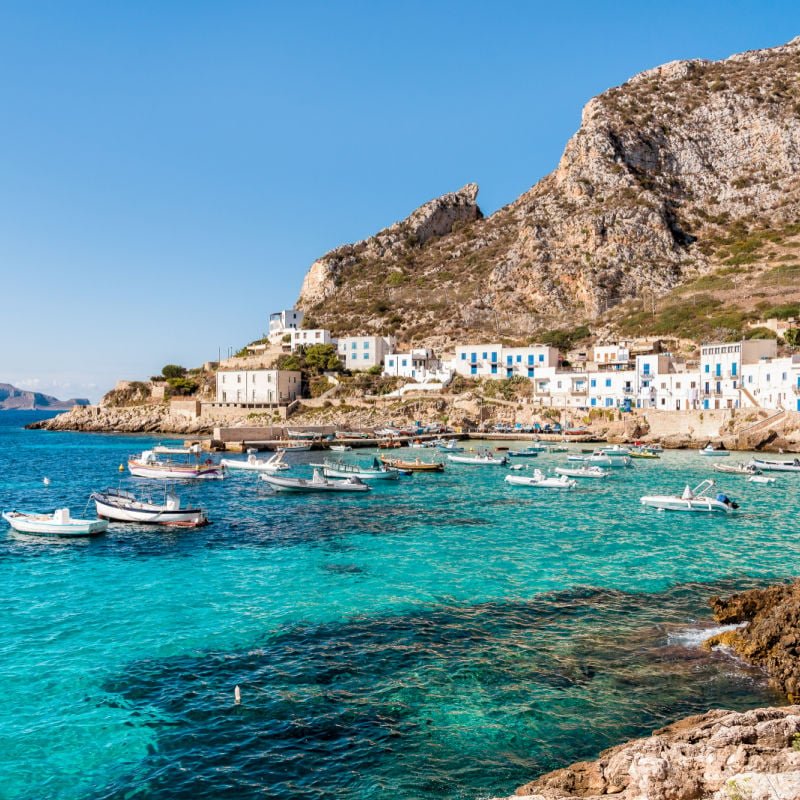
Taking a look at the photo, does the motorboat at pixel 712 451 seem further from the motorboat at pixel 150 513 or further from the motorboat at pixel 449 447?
the motorboat at pixel 150 513

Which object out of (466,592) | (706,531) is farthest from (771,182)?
(466,592)

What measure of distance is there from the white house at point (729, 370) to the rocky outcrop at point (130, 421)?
67585mm

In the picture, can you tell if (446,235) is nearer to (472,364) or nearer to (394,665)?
(472,364)

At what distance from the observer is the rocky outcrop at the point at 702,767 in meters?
8.60

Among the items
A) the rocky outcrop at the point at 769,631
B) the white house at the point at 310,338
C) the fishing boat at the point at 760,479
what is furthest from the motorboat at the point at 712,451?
the white house at the point at 310,338

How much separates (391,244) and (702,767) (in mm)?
170477

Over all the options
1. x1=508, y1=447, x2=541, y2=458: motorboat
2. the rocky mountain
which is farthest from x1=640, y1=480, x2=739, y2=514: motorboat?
the rocky mountain

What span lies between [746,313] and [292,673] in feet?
334

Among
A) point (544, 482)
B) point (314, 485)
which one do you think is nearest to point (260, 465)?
point (314, 485)

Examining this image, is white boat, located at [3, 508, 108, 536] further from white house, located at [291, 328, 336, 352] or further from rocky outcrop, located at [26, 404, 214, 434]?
white house, located at [291, 328, 336, 352]

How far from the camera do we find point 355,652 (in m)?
17.3

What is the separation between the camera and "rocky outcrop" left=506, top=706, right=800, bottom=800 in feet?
28.2

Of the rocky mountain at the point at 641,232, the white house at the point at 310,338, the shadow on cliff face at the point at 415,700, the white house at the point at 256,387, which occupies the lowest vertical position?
the shadow on cliff face at the point at 415,700

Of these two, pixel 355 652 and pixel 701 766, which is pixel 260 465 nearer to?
pixel 355 652
